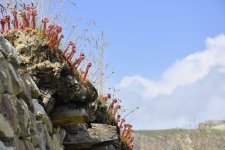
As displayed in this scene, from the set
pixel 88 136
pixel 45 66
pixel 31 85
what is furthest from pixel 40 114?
pixel 88 136

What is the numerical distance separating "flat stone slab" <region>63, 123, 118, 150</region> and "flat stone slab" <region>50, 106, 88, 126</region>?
46 centimetres

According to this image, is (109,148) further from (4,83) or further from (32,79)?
(4,83)

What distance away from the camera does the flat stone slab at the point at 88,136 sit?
6.65 meters

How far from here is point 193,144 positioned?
711 inches

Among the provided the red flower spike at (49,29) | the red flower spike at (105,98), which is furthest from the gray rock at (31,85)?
the red flower spike at (105,98)

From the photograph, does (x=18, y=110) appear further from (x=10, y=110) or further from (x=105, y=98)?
(x=105, y=98)

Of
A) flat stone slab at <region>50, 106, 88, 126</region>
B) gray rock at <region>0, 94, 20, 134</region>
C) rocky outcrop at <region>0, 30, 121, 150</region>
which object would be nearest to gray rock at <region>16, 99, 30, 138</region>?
rocky outcrop at <region>0, 30, 121, 150</region>

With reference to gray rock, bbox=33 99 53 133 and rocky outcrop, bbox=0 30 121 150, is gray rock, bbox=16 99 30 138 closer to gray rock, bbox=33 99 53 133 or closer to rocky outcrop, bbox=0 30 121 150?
rocky outcrop, bbox=0 30 121 150

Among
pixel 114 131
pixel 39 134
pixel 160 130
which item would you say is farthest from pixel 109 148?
pixel 160 130

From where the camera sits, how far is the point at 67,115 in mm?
6117

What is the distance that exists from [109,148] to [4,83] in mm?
3696

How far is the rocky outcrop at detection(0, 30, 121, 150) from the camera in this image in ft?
14.4

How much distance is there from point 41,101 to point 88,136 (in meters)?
1.39

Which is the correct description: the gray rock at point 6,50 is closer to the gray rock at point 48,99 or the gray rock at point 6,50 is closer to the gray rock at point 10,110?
the gray rock at point 10,110
